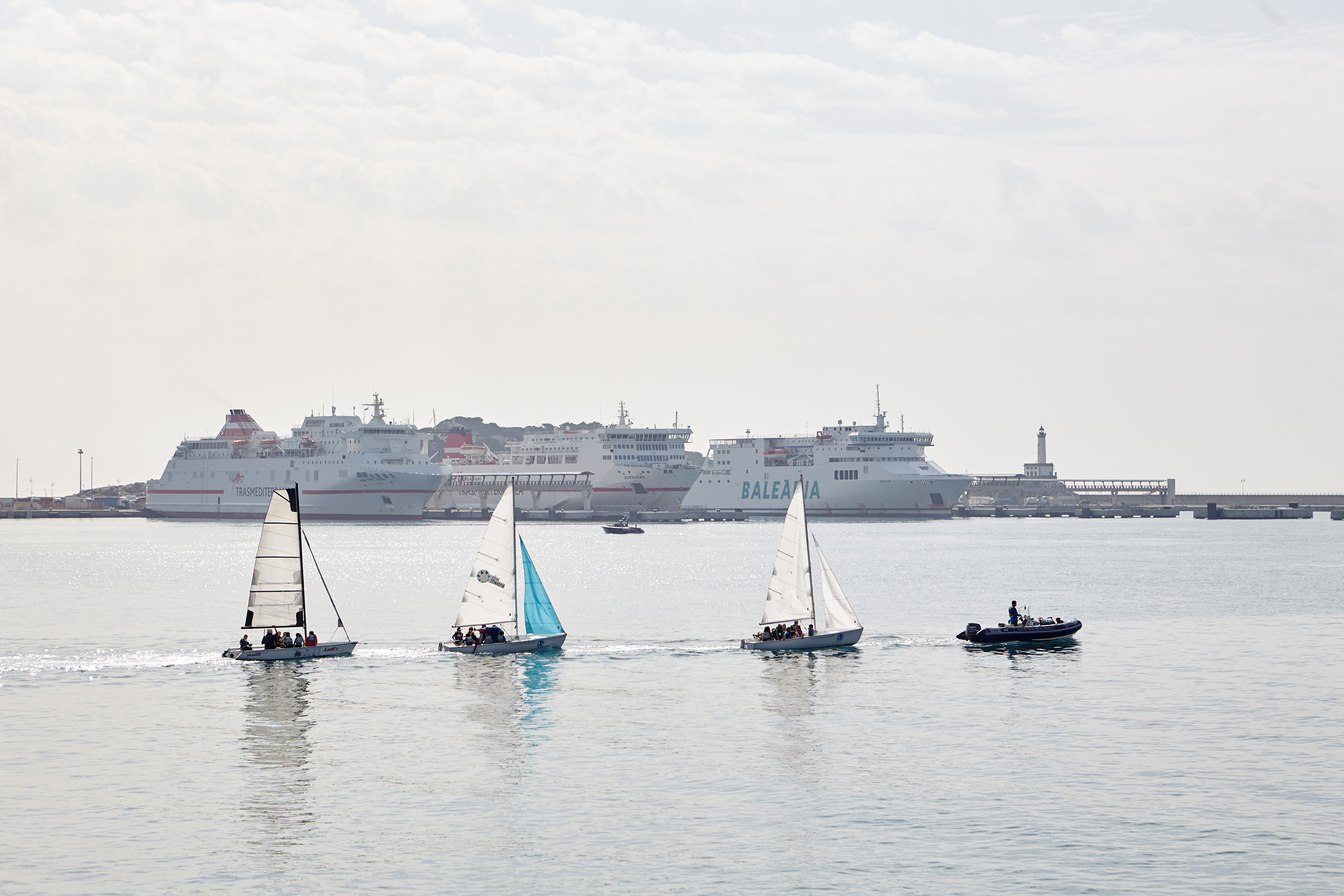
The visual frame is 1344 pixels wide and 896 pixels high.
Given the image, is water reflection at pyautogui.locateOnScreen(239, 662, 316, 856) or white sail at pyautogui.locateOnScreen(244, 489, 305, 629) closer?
water reflection at pyautogui.locateOnScreen(239, 662, 316, 856)

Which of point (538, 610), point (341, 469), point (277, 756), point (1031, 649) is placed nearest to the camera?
point (277, 756)

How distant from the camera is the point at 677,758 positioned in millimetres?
33562

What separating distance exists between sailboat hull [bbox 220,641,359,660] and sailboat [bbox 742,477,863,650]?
14639mm

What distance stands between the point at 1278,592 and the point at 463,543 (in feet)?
294

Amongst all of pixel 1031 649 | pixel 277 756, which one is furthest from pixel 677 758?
pixel 1031 649

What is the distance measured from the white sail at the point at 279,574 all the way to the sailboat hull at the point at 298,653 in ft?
2.86

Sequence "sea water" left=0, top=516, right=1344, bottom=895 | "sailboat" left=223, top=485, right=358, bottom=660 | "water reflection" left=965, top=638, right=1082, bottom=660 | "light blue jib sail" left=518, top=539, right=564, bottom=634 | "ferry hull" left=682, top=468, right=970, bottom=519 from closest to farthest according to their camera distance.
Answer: "sea water" left=0, top=516, right=1344, bottom=895
"sailboat" left=223, top=485, right=358, bottom=660
"light blue jib sail" left=518, top=539, right=564, bottom=634
"water reflection" left=965, top=638, right=1082, bottom=660
"ferry hull" left=682, top=468, right=970, bottom=519

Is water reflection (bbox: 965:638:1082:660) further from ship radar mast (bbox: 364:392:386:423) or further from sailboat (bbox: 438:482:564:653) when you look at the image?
ship radar mast (bbox: 364:392:386:423)

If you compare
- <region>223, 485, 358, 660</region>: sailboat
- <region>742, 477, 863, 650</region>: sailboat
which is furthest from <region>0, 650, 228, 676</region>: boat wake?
<region>742, 477, 863, 650</region>: sailboat

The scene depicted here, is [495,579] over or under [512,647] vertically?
over

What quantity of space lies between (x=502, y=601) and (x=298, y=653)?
24.0 feet

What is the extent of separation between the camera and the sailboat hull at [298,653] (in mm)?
48531

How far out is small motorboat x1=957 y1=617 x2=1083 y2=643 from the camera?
54812 mm

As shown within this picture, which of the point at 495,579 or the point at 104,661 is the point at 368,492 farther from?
the point at 495,579
